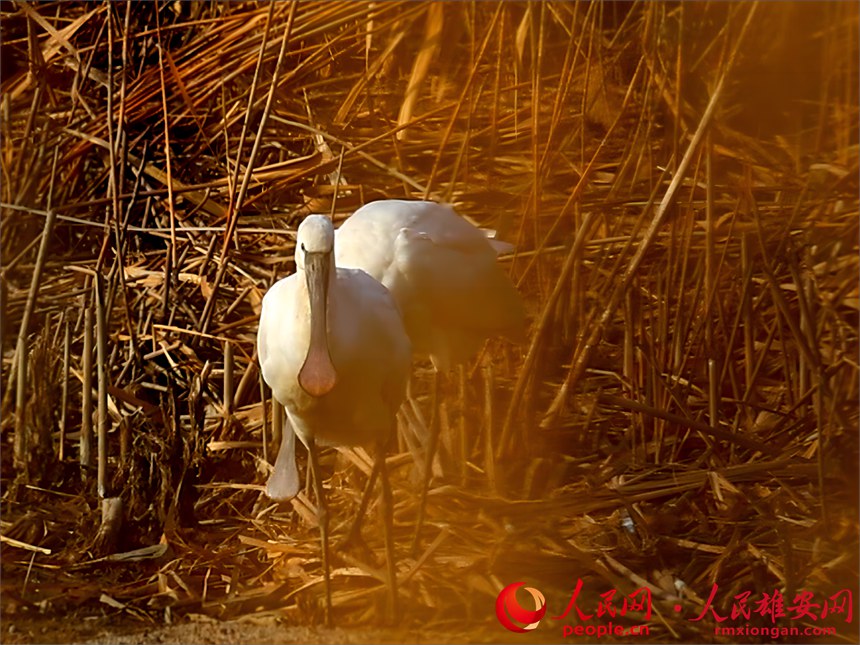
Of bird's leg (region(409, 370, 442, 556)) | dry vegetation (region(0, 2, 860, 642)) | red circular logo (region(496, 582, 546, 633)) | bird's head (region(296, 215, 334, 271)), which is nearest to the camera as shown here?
bird's head (region(296, 215, 334, 271))

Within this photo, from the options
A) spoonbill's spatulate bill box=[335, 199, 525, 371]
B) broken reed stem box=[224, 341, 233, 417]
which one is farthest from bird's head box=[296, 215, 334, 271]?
broken reed stem box=[224, 341, 233, 417]

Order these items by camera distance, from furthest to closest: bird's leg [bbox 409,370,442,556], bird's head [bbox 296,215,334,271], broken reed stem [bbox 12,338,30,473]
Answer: broken reed stem [bbox 12,338,30,473], bird's leg [bbox 409,370,442,556], bird's head [bbox 296,215,334,271]

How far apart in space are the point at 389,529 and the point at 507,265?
0.75 m

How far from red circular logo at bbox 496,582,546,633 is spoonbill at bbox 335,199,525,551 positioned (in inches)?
11.8

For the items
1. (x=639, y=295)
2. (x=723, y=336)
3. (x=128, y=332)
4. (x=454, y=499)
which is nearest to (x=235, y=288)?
(x=128, y=332)

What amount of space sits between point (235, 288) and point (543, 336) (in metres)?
0.82

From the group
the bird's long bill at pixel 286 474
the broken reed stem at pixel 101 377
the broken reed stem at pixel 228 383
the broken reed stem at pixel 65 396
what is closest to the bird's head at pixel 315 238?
the bird's long bill at pixel 286 474

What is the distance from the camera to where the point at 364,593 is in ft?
8.54

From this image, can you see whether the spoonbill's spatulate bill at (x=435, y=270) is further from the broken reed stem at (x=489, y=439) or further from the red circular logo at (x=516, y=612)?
the red circular logo at (x=516, y=612)

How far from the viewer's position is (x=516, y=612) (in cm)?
253

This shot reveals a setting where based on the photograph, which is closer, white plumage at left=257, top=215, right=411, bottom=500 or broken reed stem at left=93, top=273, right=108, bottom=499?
white plumage at left=257, top=215, right=411, bottom=500

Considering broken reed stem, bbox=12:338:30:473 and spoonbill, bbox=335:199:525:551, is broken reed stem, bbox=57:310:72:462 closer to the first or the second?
broken reed stem, bbox=12:338:30:473

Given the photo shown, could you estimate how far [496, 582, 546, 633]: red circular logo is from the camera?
2.52 meters

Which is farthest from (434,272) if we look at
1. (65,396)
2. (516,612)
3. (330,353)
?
(65,396)
